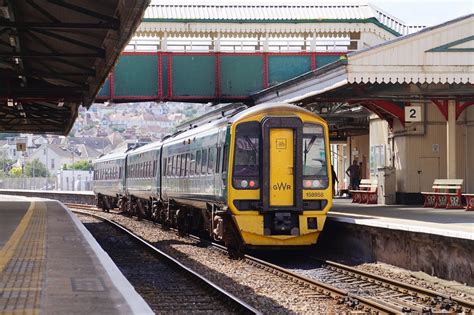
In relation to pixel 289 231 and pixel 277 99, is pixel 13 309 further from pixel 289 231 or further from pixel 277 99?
pixel 277 99

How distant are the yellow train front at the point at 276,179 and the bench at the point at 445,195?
695 centimetres

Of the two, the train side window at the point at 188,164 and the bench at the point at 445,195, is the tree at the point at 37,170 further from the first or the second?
the train side window at the point at 188,164

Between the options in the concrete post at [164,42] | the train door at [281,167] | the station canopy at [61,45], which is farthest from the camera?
the concrete post at [164,42]

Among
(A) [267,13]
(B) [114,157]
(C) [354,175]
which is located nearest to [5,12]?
(A) [267,13]

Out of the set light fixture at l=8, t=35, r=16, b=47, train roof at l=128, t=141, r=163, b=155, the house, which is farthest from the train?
the house

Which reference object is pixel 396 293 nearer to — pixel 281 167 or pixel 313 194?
pixel 313 194

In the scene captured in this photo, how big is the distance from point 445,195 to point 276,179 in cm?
803

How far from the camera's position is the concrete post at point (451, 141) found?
74.9ft

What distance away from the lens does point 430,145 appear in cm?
2558

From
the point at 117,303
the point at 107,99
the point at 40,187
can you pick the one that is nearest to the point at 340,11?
the point at 107,99

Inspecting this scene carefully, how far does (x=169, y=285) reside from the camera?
533 inches

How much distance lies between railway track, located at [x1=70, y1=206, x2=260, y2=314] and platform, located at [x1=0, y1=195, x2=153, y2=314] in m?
0.81

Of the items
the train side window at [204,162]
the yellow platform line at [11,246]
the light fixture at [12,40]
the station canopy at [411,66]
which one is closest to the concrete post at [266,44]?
the station canopy at [411,66]

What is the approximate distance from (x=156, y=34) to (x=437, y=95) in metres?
11.2
